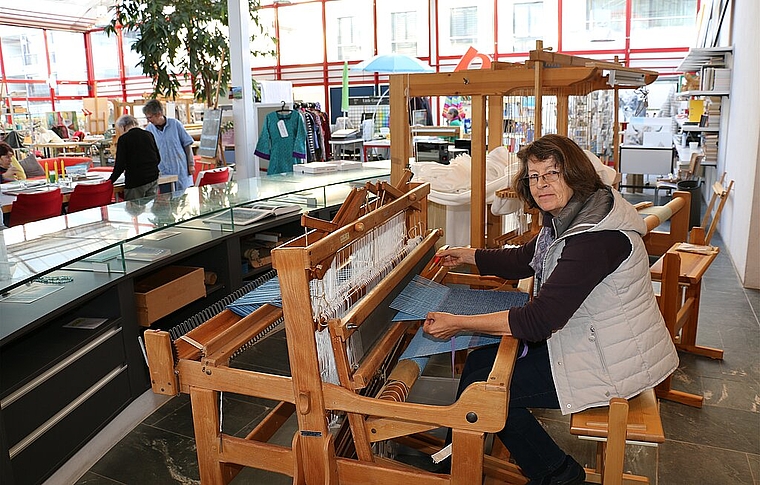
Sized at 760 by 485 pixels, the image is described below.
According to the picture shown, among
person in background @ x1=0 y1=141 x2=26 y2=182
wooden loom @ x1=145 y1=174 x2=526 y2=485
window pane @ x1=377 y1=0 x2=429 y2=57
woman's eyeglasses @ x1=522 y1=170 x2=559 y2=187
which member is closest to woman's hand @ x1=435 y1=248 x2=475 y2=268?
wooden loom @ x1=145 y1=174 x2=526 y2=485

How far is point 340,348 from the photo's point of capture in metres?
1.95

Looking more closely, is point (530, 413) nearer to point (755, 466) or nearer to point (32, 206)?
point (755, 466)

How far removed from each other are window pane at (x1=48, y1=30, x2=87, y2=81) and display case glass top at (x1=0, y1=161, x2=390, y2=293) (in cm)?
1723

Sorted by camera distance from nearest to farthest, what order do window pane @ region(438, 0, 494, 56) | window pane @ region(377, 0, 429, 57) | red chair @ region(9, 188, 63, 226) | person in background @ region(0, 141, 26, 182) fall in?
red chair @ region(9, 188, 63, 226) → person in background @ region(0, 141, 26, 182) → window pane @ region(438, 0, 494, 56) → window pane @ region(377, 0, 429, 57)

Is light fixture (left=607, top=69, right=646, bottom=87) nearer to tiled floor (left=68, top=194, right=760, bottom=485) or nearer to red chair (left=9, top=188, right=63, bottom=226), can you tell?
tiled floor (left=68, top=194, right=760, bottom=485)

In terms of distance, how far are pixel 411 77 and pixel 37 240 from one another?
204 cm

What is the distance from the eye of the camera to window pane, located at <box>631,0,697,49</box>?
14.2m

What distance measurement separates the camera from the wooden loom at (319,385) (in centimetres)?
189

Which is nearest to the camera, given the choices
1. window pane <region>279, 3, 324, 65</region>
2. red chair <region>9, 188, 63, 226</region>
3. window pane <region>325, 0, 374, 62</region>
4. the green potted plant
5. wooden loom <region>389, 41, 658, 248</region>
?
wooden loom <region>389, 41, 658, 248</region>

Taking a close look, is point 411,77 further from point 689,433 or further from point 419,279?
point 689,433

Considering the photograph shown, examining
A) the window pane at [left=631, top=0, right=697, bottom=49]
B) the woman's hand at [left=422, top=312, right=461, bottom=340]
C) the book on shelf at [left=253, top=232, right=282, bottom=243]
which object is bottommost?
the book on shelf at [left=253, top=232, right=282, bottom=243]

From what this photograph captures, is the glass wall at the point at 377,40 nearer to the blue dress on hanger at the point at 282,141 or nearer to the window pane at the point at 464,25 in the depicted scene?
the window pane at the point at 464,25

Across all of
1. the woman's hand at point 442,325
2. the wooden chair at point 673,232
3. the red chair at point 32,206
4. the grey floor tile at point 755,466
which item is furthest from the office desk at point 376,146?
the woman's hand at point 442,325

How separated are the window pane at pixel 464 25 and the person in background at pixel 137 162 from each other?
10979mm
